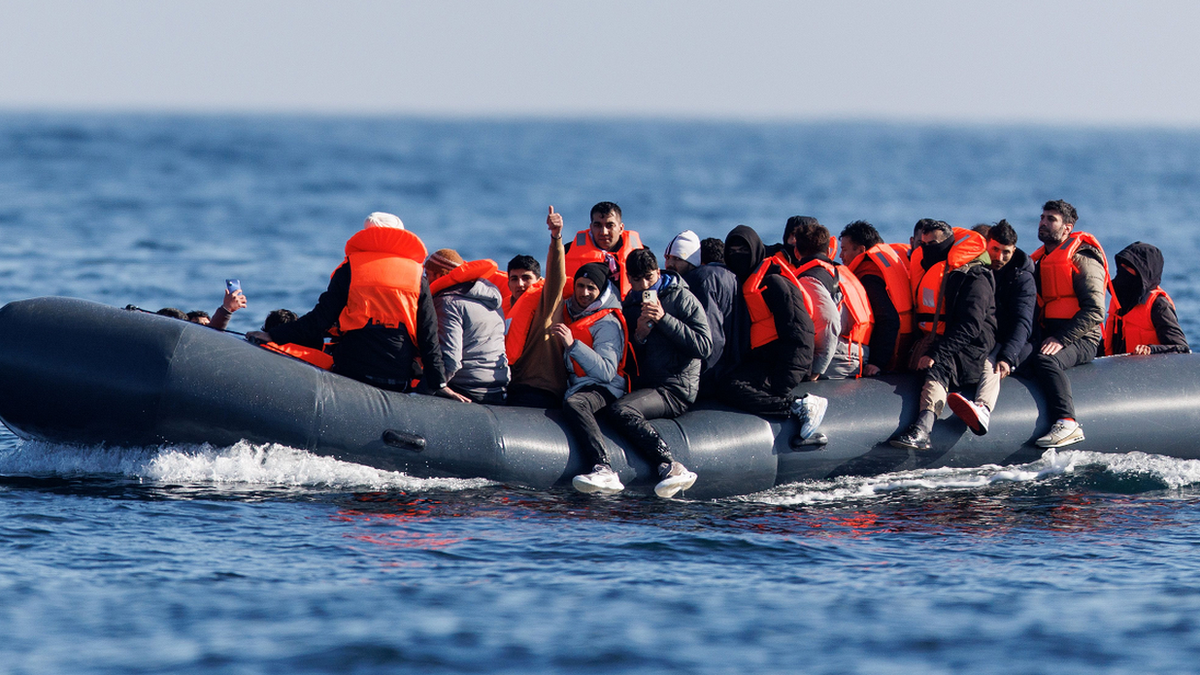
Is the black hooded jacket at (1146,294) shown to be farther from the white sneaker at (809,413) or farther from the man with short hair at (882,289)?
the white sneaker at (809,413)

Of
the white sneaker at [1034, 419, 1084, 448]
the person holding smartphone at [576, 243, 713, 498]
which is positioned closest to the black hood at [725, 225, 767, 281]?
the person holding smartphone at [576, 243, 713, 498]

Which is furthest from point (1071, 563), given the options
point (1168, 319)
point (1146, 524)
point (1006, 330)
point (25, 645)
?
point (25, 645)

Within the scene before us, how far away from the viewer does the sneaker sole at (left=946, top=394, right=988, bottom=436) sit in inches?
373

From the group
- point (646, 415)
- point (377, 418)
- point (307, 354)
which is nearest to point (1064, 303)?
point (646, 415)

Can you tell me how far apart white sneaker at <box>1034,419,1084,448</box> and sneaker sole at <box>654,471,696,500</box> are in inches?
111

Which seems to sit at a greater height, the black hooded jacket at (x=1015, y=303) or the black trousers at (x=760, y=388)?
the black hooded jacket at (x=1015, y=303)

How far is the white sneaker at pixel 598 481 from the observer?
8992 mm

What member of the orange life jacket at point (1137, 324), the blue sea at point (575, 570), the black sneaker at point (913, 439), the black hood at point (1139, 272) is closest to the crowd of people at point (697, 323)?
the black sneaker at point (913, 439)

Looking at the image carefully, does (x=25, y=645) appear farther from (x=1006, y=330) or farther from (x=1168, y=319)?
(x=1168, y=319)

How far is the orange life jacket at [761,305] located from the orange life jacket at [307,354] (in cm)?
305

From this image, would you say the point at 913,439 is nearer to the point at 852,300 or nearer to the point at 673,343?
the point at 852,300

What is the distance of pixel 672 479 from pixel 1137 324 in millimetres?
4599

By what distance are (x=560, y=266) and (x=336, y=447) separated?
1999mm

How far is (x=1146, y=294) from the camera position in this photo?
1084 centimetres
